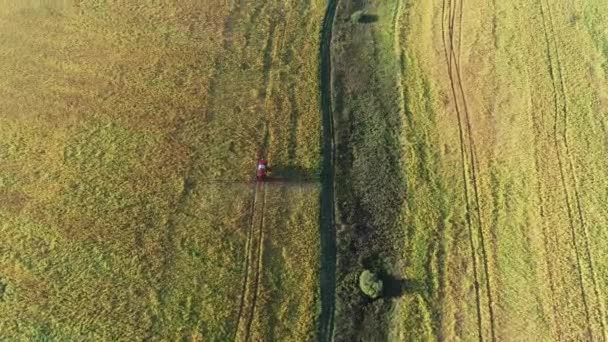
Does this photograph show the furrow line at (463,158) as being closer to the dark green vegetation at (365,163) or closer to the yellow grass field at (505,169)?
the yellow grass field at (505,169)

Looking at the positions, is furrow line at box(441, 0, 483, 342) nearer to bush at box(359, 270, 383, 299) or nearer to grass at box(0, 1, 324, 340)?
Answer: bush at box(359, 270, 383, 299)

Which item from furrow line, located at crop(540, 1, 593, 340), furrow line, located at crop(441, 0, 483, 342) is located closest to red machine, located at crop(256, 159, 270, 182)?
furrow line, located at crop(441, 0, 483, 342)

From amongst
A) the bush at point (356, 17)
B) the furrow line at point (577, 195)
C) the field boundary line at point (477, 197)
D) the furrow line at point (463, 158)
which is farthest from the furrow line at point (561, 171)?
the bush at point (356, 17)

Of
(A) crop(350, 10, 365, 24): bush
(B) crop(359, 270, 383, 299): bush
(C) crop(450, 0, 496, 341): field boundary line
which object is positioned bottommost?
(B) crop(359, 270, 383, 299): bush

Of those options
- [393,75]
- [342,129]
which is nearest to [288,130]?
[342,129]

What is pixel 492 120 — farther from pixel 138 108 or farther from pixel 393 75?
pixel 138 108

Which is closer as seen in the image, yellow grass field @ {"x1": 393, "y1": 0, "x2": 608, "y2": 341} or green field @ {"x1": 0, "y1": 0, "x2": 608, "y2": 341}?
yellow grass field @ {"x1": 393, "y1": 0, "x2": 608, "y2": 341}

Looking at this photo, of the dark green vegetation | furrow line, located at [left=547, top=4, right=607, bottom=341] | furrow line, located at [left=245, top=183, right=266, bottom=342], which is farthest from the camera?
the dark green vegetation

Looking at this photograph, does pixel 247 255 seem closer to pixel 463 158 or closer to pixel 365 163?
pixel 365 163
